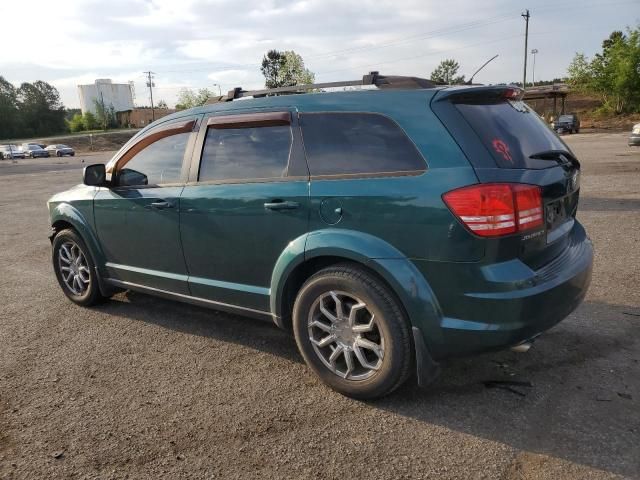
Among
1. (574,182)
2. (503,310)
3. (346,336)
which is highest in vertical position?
(574,182)

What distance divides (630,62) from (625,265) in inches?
1919

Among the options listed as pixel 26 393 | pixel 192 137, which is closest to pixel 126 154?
pixel 192 137

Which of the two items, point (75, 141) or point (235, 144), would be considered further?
point (75, 141)

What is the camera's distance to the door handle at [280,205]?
3.27m

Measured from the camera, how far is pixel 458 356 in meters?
2.88

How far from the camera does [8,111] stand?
8544 cm

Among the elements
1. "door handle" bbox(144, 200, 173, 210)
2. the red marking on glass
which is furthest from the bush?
the red marking on glass

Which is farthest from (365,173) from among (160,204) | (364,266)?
(160,204)

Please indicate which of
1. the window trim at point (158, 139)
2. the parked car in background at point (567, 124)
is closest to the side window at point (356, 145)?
the window trim at point (158, 139)

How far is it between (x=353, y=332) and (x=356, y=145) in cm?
112

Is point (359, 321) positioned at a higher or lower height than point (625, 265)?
higher

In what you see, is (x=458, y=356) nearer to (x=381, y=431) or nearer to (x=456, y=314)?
(x=456, y=314)

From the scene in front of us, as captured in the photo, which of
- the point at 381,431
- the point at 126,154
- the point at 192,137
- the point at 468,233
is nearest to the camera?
the point at 468,233

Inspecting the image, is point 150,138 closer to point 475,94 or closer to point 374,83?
point 374,83
